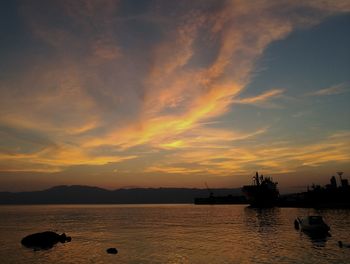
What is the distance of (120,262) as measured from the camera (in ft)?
162

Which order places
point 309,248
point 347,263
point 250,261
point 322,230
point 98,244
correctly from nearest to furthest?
point 347,263
point 250,261
point 309,248
point 98,244
point 322,230

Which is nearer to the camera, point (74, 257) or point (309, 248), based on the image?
point (74, 257)

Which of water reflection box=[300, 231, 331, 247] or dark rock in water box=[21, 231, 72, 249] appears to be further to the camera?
dark rock in water box=[21, 231, 72, 249]

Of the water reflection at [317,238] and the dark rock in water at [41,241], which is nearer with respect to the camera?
the water reflection at [317,238]

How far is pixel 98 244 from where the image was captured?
69.9m

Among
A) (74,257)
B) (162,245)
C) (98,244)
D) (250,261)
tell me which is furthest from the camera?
(98,244)

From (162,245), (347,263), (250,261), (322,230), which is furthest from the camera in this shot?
(322,230)

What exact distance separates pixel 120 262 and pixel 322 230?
4994 cm

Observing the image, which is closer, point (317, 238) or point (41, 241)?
point (41, 241)

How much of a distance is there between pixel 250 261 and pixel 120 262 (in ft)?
61.7

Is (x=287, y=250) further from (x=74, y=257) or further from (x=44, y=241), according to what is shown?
(x=44, y=241)

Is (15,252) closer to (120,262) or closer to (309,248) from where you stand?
(120,262)

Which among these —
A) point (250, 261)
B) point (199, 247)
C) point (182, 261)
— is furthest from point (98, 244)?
point (250, 261)

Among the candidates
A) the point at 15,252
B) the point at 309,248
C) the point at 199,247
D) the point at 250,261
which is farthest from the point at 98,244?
the point at 309,248
